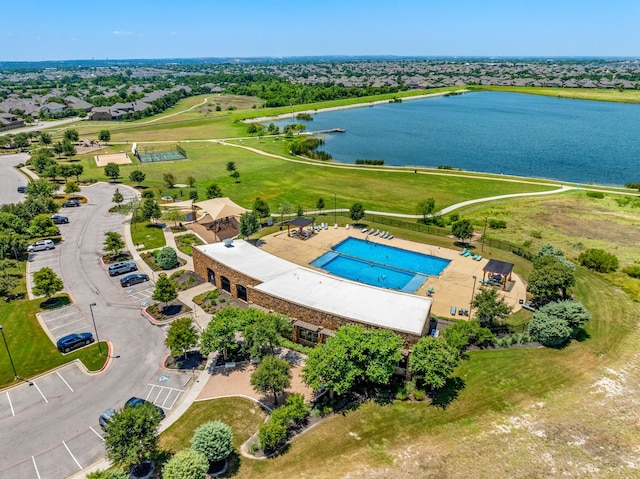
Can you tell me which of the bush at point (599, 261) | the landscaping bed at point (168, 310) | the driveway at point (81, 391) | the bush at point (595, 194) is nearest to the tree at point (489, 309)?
the bush at point (599, 261)

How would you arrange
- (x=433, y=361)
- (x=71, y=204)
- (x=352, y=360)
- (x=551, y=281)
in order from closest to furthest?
(x=352, y=360), (x=433, y=361), (x=551, y=281), (x=71, y=204)


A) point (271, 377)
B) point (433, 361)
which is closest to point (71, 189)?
point (271, 377)

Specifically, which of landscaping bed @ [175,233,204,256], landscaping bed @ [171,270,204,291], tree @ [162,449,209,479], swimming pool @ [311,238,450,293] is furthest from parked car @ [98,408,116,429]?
landscaping bed @ [175,233,204,256]

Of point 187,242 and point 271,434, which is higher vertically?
point 271,434

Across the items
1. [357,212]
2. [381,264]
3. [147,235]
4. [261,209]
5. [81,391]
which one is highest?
[357,212]

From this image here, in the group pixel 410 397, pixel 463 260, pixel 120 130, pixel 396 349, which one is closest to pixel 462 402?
pixel 410 397

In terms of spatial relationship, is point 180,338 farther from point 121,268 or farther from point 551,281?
point 551,281
